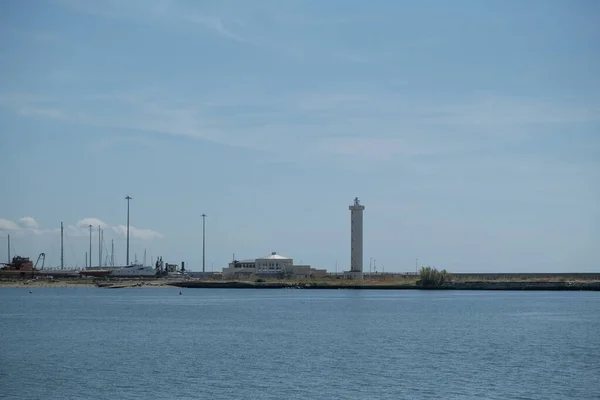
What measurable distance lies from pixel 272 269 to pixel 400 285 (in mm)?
36549

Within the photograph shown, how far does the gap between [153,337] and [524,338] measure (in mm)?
28038

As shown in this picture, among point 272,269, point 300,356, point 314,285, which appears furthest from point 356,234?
point 300,356

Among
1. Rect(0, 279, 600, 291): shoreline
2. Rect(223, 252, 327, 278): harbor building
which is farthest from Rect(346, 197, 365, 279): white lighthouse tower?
Rect(223, 252, 327, 278): harbor building

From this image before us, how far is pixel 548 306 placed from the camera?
4109 inches

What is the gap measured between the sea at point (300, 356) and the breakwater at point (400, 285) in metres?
70.7

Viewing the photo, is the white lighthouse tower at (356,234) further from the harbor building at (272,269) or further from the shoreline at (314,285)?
the harbor building at (272,269)

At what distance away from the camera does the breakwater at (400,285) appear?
502 ft

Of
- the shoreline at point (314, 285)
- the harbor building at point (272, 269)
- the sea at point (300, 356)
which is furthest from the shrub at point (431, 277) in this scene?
the sea at point (300, 356)

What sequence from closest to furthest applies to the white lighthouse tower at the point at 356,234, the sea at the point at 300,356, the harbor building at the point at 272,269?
the sea at the point at 300,356 → the white lighthouse tower at the point at 356,234 → the harbor building at the point at 272,269

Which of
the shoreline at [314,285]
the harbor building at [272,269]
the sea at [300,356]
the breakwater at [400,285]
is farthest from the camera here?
the harbor building at [272,269]

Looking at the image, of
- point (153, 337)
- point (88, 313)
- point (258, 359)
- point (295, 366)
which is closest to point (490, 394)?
point (295, 366)

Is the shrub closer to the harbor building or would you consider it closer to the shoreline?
the shoreline

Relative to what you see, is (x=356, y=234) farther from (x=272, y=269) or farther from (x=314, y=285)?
(x=272, y=269)

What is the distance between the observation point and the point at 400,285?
164 meters
